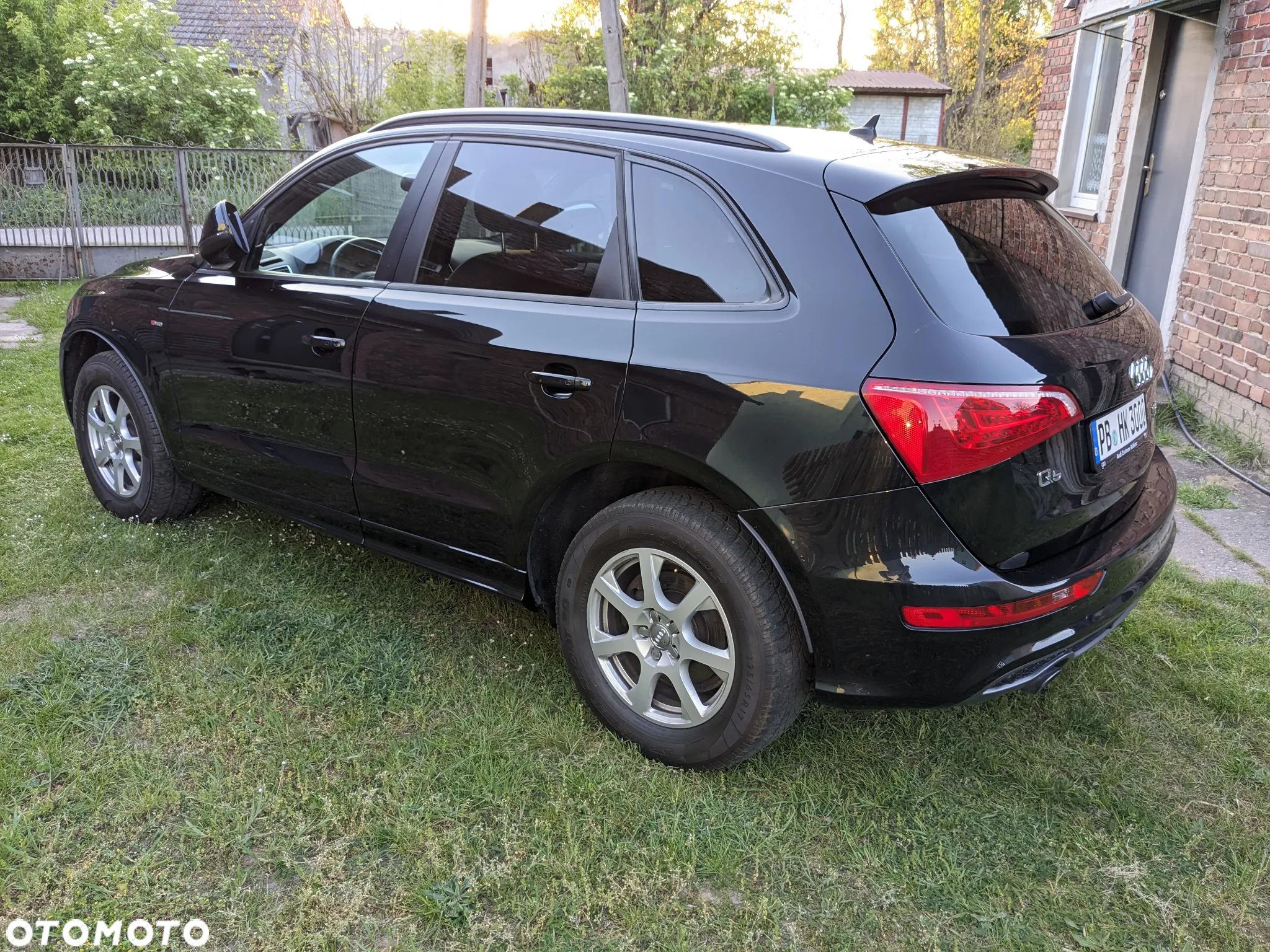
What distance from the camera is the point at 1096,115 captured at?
325 inches

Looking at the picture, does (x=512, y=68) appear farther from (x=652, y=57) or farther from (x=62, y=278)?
(x=62, y=278)

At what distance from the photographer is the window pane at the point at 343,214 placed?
321 cm

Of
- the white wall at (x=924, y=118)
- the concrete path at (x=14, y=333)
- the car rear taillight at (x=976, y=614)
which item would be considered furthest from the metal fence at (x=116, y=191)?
the white wall at (x=924, y=118)

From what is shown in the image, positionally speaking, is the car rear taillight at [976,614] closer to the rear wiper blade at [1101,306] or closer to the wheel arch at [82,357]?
the rear wiper blade at [1101,306]

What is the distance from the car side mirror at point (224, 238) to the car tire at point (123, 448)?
82 centimetres

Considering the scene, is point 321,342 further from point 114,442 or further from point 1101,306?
point 1101,306

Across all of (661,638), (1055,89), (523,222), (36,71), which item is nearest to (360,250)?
(523,222)

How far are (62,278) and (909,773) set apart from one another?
11992 millimetres

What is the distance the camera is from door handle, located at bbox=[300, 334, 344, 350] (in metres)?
3.13

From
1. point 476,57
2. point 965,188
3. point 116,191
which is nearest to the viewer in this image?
point 965,188

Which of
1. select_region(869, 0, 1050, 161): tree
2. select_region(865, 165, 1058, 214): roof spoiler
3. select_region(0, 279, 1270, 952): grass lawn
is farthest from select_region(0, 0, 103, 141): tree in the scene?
select_region(869, 0, 1050, 161): tree

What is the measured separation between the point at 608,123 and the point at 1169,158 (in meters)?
5.85

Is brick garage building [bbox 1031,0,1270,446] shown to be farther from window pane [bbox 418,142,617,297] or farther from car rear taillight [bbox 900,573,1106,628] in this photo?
window pane [bbox 418,142,617,297]

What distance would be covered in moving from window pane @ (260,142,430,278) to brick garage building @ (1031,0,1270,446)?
481 centimetres
